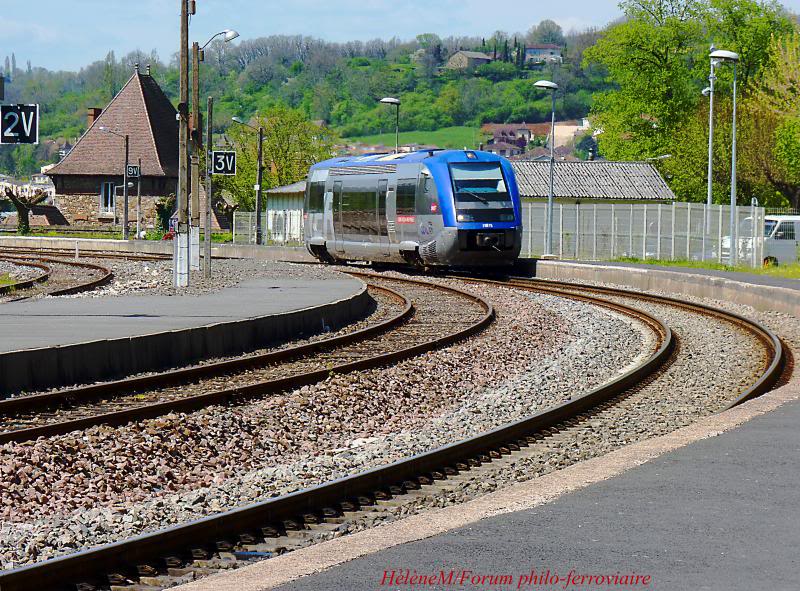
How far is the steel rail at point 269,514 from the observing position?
6.26m

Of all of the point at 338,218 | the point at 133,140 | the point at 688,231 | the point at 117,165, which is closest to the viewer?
the point at 338,218

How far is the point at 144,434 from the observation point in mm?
11047

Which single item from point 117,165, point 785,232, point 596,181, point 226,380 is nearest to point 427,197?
point 785,232

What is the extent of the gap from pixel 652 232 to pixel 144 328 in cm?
3390

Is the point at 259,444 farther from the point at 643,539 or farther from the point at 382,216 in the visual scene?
the point at 382,216

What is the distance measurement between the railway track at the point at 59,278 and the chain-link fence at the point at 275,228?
2163 cm

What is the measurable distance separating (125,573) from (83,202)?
100578 millimetres

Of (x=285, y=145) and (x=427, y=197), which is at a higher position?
(x=285, y=145)

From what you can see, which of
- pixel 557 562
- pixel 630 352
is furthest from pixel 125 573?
pixel 630 352

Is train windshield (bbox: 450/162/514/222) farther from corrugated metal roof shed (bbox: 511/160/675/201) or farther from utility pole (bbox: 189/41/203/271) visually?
corrugated metal roof shed (bbox: 511/160/675/201)

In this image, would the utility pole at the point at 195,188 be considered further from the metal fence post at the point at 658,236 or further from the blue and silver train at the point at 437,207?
the metal fence post at the point at 658,236

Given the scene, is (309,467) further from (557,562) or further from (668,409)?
(668,409)

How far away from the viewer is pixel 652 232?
49.0 m

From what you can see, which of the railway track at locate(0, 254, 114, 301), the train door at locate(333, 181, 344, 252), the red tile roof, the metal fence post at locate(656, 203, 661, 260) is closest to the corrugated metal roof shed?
the metal fence post at locate(656, 203, 661, 260)
